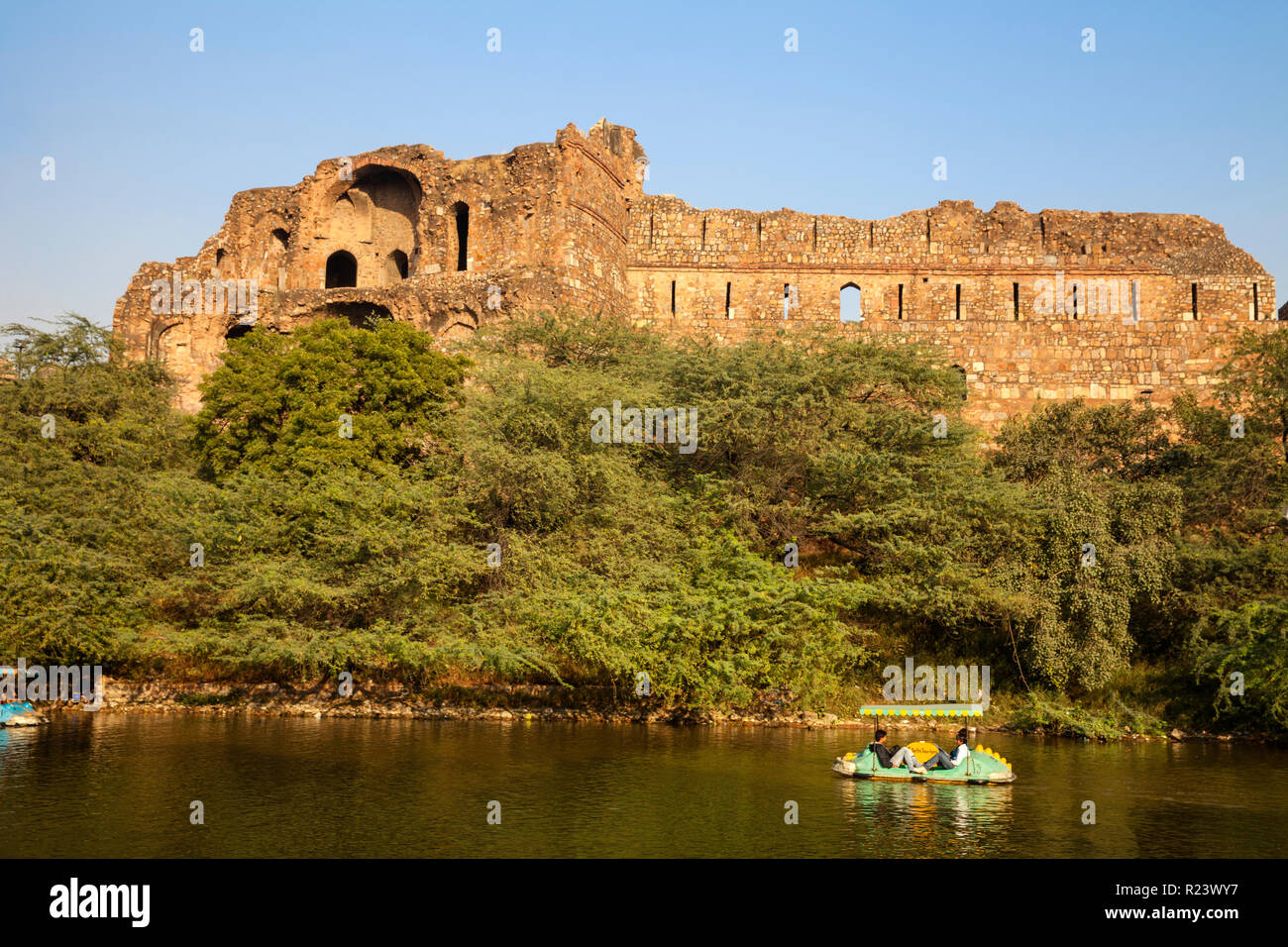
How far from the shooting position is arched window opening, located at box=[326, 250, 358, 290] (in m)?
28.1

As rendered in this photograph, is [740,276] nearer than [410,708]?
No

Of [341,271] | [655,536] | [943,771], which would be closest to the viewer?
[943,771]

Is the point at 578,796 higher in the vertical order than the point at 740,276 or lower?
lower

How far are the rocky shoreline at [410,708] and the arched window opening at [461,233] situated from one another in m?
11.6

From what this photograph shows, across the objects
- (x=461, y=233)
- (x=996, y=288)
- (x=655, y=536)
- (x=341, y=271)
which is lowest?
(x=655, y=536)

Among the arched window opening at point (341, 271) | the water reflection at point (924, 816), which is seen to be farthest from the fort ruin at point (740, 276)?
the water reflection at point (924, 816)

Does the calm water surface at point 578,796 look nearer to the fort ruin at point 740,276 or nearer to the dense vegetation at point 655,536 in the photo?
the dense vegetation at point 655,536

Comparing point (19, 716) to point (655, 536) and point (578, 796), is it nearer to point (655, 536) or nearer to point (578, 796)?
point (578, 796)

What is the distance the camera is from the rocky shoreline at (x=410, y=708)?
1714cm

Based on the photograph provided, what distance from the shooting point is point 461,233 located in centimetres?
2606

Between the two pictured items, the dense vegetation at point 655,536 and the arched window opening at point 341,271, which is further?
the arched window opening at point 341,271

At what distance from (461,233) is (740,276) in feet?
22.6

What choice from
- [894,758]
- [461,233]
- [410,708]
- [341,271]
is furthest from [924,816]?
[341,271]
